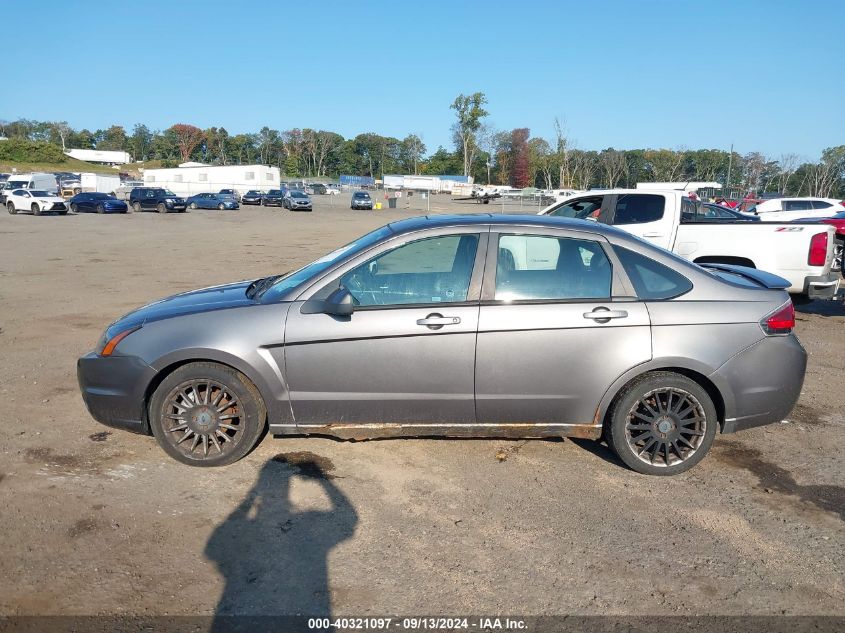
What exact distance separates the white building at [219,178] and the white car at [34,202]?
105 ft

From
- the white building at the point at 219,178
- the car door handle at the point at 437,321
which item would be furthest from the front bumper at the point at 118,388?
the white building at the point at 219,178

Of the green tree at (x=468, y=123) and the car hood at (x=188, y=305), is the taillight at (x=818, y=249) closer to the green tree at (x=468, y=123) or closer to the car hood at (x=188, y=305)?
the car hood at (x=188, y=305)

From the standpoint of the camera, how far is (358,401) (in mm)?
4152

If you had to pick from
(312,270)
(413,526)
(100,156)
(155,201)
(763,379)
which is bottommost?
(413,526)

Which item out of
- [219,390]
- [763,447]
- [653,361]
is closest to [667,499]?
[653,361]

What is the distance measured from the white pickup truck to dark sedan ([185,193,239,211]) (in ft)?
140

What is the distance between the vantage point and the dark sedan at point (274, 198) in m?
53.4

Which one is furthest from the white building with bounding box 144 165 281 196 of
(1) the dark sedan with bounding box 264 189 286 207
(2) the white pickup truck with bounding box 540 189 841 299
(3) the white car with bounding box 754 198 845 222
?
(2) the white pickup truck with bounding box 540 189 841 299

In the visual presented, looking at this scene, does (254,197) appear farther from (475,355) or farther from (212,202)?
(475,355)

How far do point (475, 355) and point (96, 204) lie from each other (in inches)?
1684

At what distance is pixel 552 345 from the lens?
Result: 4098 millimetres

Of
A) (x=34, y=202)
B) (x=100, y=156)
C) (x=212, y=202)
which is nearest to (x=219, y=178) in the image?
(x=212, y=202)

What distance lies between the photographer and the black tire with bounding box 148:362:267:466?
4.17m

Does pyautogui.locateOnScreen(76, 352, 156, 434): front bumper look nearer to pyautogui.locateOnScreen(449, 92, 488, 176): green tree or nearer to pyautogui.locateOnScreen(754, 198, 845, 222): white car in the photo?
pyautogui.locateOnScreen(754, 198, 845, 222): white car
